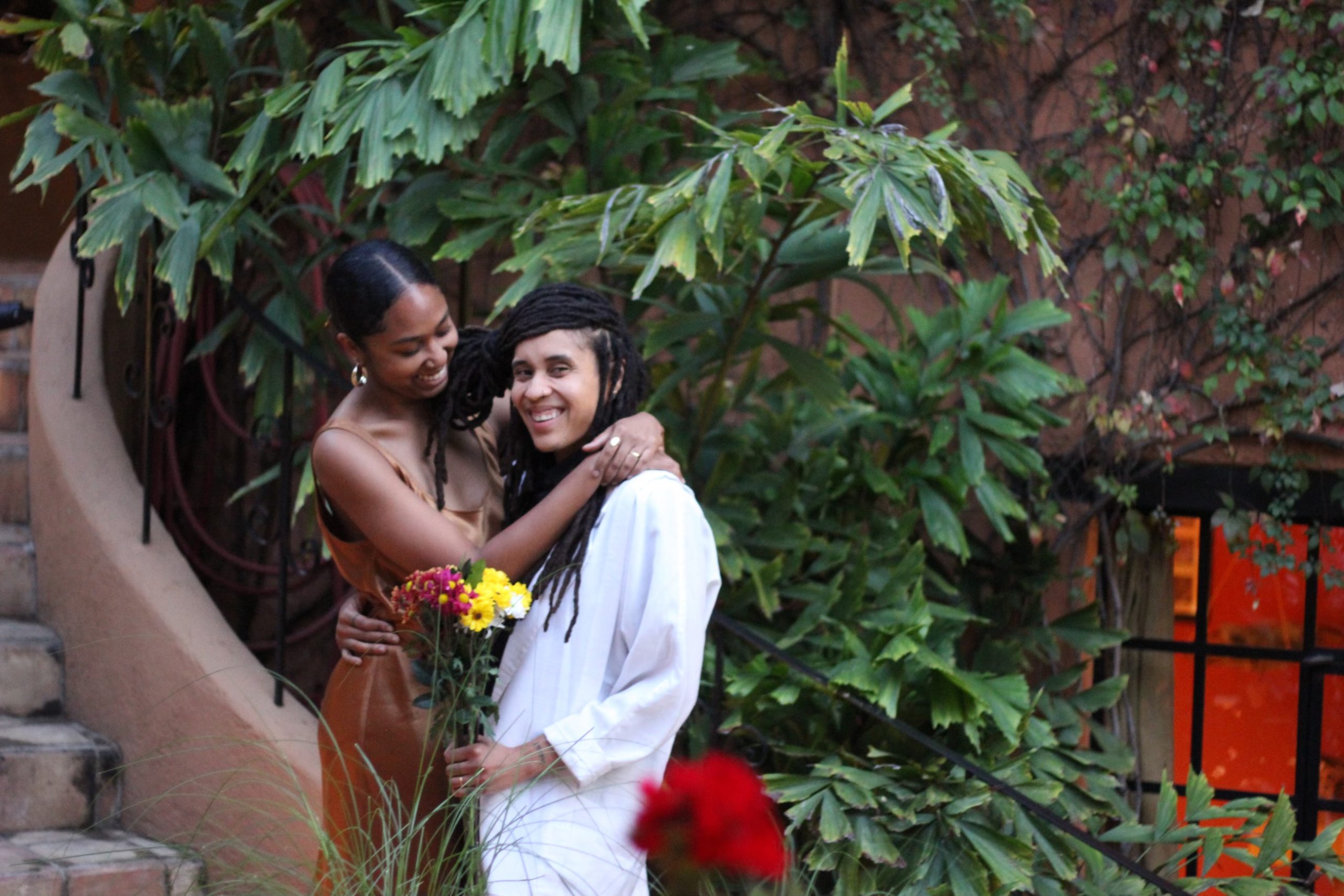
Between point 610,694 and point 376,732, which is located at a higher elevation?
point 610,694

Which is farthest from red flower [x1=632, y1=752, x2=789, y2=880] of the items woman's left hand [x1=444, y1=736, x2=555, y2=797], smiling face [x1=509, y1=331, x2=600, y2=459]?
smiling face [x1=509, y1=331, x2=600, y2=459]

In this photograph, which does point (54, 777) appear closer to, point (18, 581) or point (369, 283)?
point (18, 581)

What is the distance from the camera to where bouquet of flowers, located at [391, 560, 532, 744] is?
2072 mm

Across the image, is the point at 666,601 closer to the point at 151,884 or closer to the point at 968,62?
the point at 151,884

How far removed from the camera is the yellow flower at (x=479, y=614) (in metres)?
2.07

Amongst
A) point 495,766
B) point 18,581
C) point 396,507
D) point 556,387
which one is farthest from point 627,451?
point 18,581

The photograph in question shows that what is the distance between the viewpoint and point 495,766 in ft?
7.22

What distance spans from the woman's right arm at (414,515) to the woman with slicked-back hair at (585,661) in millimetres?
31

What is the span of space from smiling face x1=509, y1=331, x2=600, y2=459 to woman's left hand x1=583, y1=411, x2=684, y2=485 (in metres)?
0.06

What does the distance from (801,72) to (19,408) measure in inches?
123

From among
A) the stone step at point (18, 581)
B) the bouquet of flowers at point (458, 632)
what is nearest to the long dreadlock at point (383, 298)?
the bouquet of flowers at point (458, 632)

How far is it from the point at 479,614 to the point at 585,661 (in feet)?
0.80

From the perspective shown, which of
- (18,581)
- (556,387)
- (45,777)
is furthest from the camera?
(18,581)

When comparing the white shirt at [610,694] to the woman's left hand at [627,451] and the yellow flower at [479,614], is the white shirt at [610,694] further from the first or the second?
the yellow flower at [479,614]
